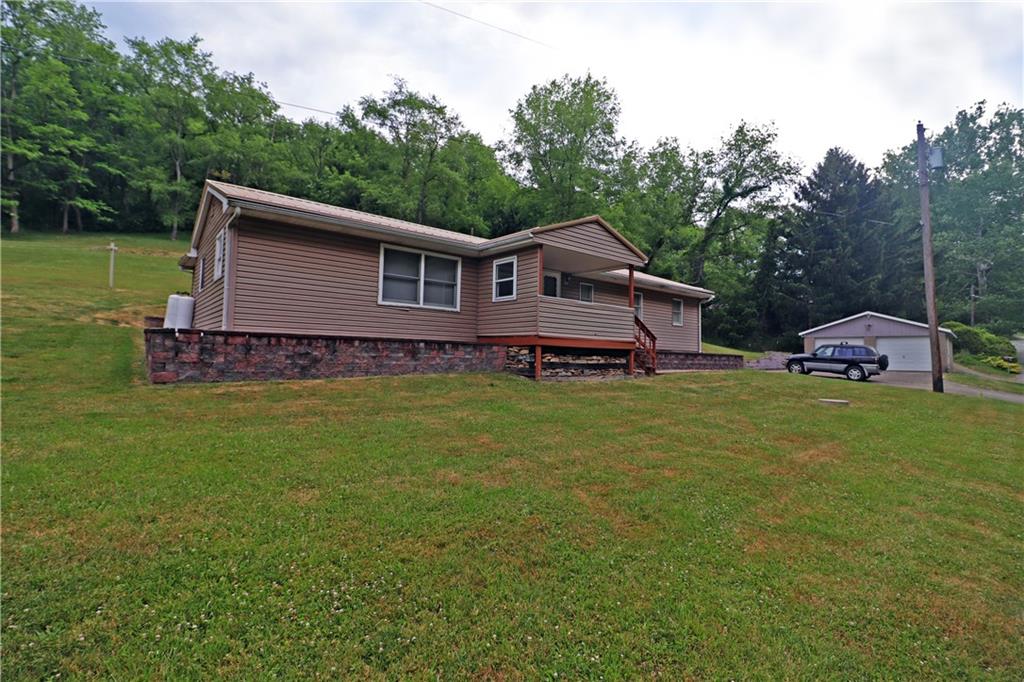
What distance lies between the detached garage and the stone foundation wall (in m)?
18.7

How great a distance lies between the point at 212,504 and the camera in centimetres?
365

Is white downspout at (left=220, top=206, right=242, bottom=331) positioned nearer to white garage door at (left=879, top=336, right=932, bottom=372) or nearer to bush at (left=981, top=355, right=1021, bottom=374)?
white garage door at (left=879, top=336, right=932, bottom=372)

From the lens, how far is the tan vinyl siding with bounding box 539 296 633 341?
11.5 meters

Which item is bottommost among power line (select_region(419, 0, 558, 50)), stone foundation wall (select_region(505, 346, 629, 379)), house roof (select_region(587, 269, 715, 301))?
stone foundation wall (select_region(505, 346, 629, 379))

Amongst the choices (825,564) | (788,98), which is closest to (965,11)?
(788,98)

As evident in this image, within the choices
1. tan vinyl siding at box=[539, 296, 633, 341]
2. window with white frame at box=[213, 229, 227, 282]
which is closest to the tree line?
tan vinyl siding at box=[539, 296, 633, 341]

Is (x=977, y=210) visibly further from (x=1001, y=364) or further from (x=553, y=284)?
(x=553, y=284)

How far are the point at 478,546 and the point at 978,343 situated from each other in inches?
1424

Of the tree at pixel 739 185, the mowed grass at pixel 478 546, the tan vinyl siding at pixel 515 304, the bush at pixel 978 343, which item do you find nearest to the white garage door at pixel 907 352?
the bush at pixel 978 343

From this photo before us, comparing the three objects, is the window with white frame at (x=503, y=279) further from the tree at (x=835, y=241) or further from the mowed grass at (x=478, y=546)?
the tree at (x=835, y=241)

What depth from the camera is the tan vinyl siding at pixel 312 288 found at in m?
9.49

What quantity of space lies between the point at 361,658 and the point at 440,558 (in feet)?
2.94

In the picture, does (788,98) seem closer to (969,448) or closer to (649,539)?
(969,448)

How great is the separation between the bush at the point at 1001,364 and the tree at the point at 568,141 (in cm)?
2355
